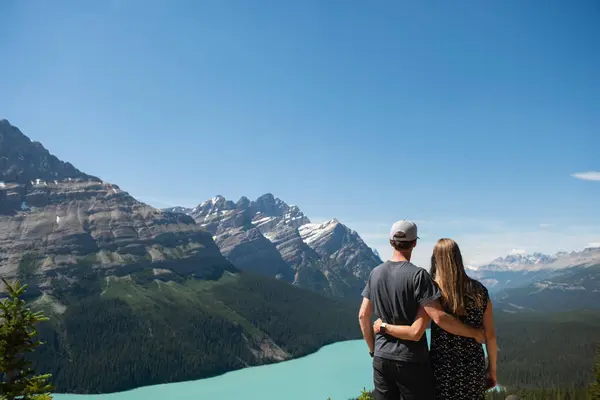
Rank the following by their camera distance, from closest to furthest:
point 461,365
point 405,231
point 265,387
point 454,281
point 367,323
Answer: point 454,281
point 461,365
point 405,231
point 367,323
point 265,387

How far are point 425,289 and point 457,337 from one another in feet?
3.34

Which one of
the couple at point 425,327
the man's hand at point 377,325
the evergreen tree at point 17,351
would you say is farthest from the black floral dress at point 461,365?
the evergreen tree at point 17,351

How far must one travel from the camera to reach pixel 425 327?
6.64 m

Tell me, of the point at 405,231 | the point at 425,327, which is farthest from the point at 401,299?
the point at 405,231

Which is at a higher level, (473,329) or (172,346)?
(473,329)

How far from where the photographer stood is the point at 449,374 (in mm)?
6859

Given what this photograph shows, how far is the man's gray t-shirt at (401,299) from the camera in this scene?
263 inches

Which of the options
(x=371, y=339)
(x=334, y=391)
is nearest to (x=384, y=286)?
Result: (x=371, y=339)

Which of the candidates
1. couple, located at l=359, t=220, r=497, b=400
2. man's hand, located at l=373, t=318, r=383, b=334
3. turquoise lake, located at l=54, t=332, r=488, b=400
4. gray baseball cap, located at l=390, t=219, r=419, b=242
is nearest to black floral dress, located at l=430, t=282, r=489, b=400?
couple, located at l=359, t=220, r=497, b=400

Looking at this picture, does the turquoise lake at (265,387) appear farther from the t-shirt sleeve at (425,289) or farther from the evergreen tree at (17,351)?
the t-shirt sleeve at (425,289)

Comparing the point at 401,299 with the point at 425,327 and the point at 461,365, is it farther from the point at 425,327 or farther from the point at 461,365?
the point at 461,365

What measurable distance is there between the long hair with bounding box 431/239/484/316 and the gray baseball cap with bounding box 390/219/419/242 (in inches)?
16.7

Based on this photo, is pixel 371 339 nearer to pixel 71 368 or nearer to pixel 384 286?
pixel 384 286

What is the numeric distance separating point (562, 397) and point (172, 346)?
155343 mm
